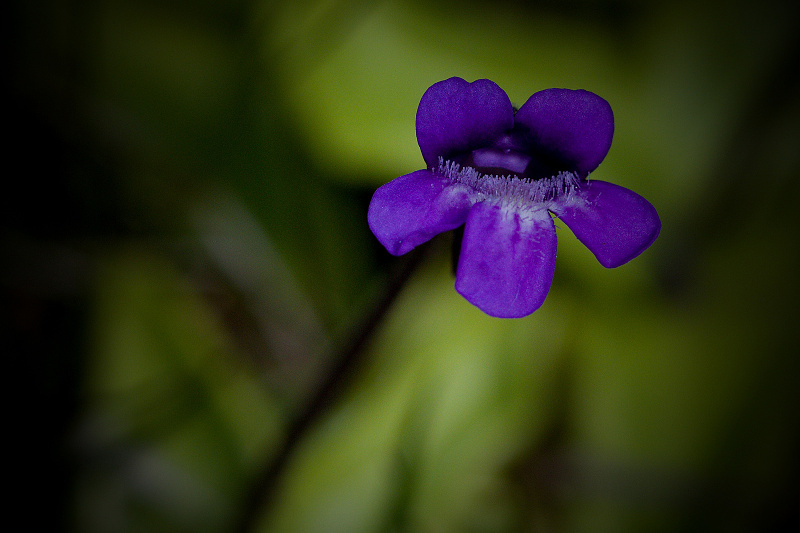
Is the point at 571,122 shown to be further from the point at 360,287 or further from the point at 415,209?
the point at 360,287

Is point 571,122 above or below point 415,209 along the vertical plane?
above

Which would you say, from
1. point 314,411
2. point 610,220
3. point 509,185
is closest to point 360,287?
point 314,411

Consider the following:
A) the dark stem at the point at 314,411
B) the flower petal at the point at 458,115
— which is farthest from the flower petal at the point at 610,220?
the dark stem at the point at 314,411

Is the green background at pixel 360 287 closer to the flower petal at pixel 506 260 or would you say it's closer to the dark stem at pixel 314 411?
the dark stem at pixel 314 411

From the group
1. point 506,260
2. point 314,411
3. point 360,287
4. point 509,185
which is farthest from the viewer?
point 360,287

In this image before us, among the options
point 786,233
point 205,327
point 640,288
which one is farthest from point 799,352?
point 205,327

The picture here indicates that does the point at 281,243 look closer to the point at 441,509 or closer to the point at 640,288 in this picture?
the point at 441,509
